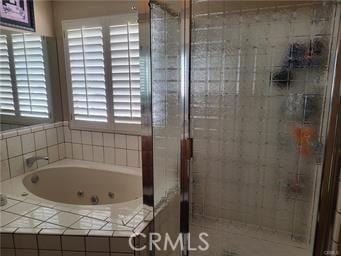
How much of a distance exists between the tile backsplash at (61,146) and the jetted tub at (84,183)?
8 cm

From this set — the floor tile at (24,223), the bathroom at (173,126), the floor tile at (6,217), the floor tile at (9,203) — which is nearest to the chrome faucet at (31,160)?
the bathroom at (173,126)

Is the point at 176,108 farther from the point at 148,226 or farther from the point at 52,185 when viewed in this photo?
the point at 52,185

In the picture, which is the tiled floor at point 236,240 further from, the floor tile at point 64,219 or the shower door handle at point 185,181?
the floor tile at point 64,219

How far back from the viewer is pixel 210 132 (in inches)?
70.4

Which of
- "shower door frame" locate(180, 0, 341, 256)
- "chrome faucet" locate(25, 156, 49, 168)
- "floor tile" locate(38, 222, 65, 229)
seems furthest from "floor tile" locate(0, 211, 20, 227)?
"shower door frame" locate(180, 0, 341, 256)

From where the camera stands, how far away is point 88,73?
2.28 m

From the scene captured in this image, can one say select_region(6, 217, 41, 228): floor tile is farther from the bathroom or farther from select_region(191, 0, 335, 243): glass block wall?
select_region(191, 0, 335, 243): glass block wall

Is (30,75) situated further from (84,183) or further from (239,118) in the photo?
(239,118)

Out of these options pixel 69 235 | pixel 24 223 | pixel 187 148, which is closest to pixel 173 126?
pixel 187 148

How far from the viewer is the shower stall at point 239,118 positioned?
1.35m

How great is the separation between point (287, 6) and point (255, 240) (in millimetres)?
1555

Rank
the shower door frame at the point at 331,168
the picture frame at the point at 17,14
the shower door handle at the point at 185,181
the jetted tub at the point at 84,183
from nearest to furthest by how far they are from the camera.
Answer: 1. the shower door frame at the point at 331,168
2. the shower door handle at the point at 185,181
3. the picture frame at the point at 17,14
4. the jetted tub at the point at 84,183

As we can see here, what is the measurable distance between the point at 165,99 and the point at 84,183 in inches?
55.7

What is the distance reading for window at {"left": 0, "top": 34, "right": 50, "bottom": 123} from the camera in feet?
7.05
